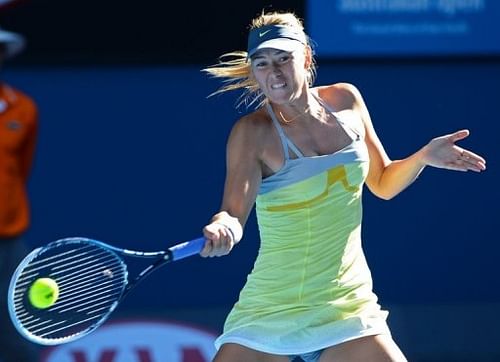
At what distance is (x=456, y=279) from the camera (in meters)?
7.28

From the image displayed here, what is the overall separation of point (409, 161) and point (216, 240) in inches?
35.6

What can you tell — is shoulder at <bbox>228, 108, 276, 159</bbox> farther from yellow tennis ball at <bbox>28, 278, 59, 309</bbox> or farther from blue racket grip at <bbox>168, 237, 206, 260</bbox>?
yellow tennis ball at <bbox>28, 278, 59, 309</bbox>

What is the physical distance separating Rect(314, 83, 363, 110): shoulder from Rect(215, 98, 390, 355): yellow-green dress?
20 cm

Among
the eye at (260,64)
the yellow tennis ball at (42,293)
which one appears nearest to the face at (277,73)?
the eye at (260,64)

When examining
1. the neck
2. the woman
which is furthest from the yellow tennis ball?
the neck

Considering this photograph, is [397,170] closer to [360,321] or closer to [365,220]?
[360,321]

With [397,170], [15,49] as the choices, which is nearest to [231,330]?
[397,170]

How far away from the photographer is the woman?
4465 mm

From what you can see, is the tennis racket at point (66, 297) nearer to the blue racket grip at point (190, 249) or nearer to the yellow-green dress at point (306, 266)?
the blue racket grip at point (190, 249)

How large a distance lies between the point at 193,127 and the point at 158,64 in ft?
1.09

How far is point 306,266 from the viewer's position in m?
4.52

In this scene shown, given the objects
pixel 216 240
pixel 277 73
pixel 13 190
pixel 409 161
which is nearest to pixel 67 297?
pixel 216 240

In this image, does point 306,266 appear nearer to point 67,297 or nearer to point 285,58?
point 285,58

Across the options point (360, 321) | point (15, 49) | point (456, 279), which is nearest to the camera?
point (360, 321)
